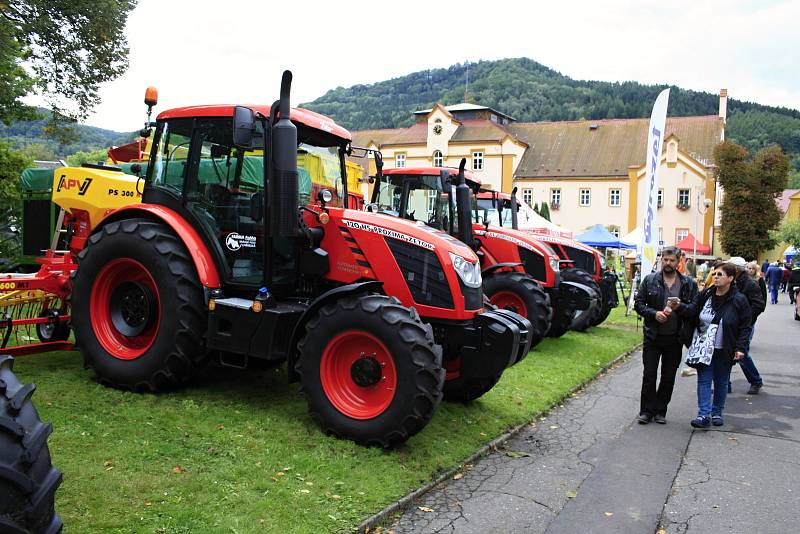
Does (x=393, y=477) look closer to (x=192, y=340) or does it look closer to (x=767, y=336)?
(x=192, y=340)

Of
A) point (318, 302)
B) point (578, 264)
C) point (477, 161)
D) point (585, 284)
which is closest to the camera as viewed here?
point (318, 302)

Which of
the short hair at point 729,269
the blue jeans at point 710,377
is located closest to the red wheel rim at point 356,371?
the blue jeans at point 710,377

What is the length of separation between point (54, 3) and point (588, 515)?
1628 cm

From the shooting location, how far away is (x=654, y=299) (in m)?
7.05

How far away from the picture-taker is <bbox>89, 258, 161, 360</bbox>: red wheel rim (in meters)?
6.10

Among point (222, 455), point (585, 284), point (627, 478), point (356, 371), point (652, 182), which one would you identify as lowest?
point (627, 478)

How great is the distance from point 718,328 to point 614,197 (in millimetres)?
44934

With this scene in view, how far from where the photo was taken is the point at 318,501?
4320mm

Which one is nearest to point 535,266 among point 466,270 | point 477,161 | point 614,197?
point 466,270

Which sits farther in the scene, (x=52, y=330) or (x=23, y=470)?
(x=52, y=330)

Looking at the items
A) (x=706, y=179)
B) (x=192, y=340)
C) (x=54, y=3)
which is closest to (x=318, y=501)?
(x=192, y=340)

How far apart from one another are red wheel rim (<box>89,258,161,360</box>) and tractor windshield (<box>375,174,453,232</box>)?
465cm

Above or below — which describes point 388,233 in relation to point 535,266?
above

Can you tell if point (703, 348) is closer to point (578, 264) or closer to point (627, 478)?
point (627, 478)
